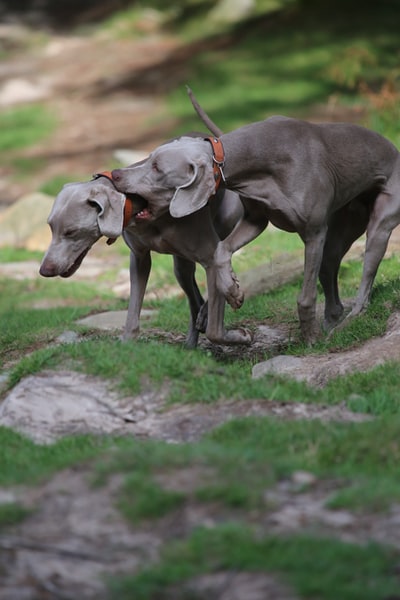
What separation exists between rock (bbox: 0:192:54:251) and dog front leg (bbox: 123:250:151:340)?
231 inches

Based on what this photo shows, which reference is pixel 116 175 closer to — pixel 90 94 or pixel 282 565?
pixel 282 565

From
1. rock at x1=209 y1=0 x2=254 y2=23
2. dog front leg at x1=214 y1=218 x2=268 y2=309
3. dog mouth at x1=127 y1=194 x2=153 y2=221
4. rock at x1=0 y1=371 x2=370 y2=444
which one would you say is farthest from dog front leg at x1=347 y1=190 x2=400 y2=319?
rock at x1=209 y1=0 x2=254 y2=23

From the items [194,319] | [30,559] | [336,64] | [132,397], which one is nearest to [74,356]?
[132,397]

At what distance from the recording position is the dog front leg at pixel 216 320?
7.34m

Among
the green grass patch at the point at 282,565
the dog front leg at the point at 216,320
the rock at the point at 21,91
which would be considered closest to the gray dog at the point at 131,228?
the dog front leg at the point at 216,320

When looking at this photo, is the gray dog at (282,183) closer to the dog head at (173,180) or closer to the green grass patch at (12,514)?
the dog head at (173,180)

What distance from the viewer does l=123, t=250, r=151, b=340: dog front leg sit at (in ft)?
24.6

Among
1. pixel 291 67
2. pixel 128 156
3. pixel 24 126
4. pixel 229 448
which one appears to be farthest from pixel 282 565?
pixel 291 67

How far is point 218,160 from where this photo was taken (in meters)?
7.00

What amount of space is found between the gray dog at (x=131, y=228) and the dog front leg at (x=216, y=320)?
170 millimetres

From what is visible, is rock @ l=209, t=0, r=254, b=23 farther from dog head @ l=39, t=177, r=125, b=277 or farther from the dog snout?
the dog snout

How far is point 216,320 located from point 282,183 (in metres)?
1.00

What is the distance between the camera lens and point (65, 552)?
4.09 m

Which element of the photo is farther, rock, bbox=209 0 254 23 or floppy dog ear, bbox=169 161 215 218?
rock, bbox=209 0 254 23
